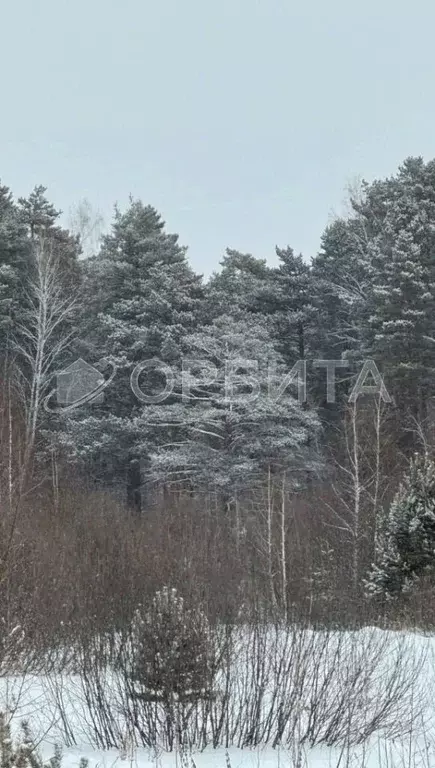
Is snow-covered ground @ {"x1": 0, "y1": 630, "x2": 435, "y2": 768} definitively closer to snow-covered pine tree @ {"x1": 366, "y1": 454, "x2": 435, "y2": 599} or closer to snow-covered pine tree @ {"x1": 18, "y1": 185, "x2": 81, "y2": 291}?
snow-covered pine tree @ {"x1": 366, "y1": 454, "x2": 435, "y2": 599}

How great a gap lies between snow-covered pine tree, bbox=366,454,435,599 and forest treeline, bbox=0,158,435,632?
1.59 meters

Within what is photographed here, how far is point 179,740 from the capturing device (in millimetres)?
6148

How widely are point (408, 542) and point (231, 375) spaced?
14.6 metres

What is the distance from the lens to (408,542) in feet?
48.8

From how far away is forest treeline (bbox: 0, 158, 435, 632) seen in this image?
21.1 m

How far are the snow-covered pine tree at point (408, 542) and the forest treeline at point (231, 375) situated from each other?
1589 millimetres

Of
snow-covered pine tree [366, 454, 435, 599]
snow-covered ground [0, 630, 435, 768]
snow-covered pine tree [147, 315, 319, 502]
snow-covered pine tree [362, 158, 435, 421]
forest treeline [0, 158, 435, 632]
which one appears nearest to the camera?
snow-covered ground [0, 630, 435, 768]

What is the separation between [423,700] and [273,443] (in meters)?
20.5

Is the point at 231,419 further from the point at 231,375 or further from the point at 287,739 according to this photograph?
the point at 287,739
